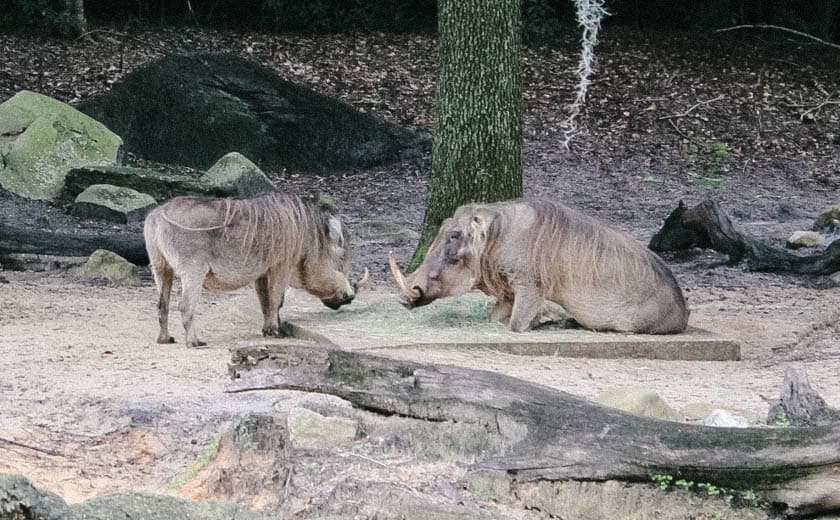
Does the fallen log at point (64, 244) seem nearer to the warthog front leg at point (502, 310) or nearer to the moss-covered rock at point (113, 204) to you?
the moss-covered rock at point (113, 204)

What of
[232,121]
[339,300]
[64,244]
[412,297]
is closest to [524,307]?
[412,297]

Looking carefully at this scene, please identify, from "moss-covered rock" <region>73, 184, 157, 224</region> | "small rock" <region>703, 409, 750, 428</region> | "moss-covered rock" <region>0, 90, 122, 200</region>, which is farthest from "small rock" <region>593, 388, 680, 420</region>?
"moss-covered rock" <region>0, 90, 122, 200</region>

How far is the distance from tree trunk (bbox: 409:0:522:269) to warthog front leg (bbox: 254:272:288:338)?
1848mm

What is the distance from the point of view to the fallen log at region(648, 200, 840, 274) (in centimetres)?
1033

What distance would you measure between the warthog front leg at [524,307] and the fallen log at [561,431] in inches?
123

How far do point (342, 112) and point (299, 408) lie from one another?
1080 centimetres

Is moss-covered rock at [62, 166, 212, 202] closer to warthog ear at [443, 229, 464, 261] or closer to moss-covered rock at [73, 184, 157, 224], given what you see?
moss-covered rock at [73, 184, 157, 224]

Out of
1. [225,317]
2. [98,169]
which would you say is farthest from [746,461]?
[98,169]

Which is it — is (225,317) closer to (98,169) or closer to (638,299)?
(638,299)

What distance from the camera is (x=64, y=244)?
1010cm

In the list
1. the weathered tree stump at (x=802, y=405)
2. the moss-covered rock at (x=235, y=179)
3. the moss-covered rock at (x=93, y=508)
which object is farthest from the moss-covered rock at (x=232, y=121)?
the moss-covered rock at (x=93, y=508)

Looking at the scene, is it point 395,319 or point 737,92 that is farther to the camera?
point 737,92

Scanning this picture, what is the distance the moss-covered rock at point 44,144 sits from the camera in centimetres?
1300

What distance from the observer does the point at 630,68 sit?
18.4 m
